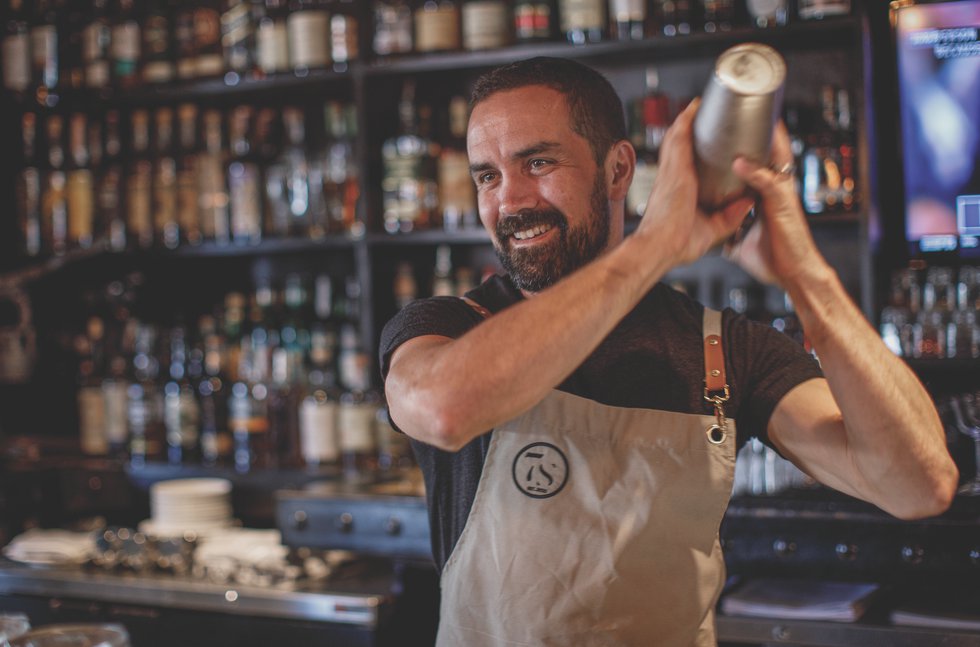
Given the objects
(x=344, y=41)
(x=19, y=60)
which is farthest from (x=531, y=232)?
(x=19, y=60)

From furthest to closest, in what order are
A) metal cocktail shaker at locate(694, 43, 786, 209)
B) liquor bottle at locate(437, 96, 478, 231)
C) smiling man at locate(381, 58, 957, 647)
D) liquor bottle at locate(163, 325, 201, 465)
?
liquor bottle at locate(163, 325, 201, 465) → liquor bottle at locate(437, 96, 478, 231) → smiling man at locate(381, 58, 957, 647) → metal cocktail shaker at locate(694, 43, 786, 209)

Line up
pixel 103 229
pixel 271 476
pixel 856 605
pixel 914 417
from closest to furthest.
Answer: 1. pixel 914 417
2. pixel 856 605
3. pixel 271 476
4. pixel 103 229

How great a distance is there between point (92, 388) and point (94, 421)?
0.33ft

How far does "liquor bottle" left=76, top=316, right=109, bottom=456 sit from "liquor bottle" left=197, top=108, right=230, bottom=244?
0.50 meters

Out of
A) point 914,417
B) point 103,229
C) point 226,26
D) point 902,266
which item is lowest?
point 914,417

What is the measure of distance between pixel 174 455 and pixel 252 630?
2.89 ft

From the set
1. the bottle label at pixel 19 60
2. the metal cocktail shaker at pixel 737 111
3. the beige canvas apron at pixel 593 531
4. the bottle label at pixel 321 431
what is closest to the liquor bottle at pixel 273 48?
the bottle label at pixel 19 60

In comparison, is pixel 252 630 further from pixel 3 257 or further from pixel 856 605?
pixel 3 257

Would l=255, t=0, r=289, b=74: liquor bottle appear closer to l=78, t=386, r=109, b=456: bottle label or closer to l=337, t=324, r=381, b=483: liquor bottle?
l=337, t=324, r=381, b=483: liquor bottle

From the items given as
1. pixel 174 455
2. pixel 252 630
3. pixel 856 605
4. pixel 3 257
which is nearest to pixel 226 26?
pixel 3 257

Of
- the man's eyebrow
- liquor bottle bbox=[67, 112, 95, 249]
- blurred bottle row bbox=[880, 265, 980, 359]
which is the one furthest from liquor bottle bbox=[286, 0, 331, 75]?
the man's eyebrow

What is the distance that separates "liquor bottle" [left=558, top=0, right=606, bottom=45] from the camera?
269 cm

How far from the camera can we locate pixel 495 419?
1202mm

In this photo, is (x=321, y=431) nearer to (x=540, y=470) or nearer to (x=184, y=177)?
(x=184, y=177)
